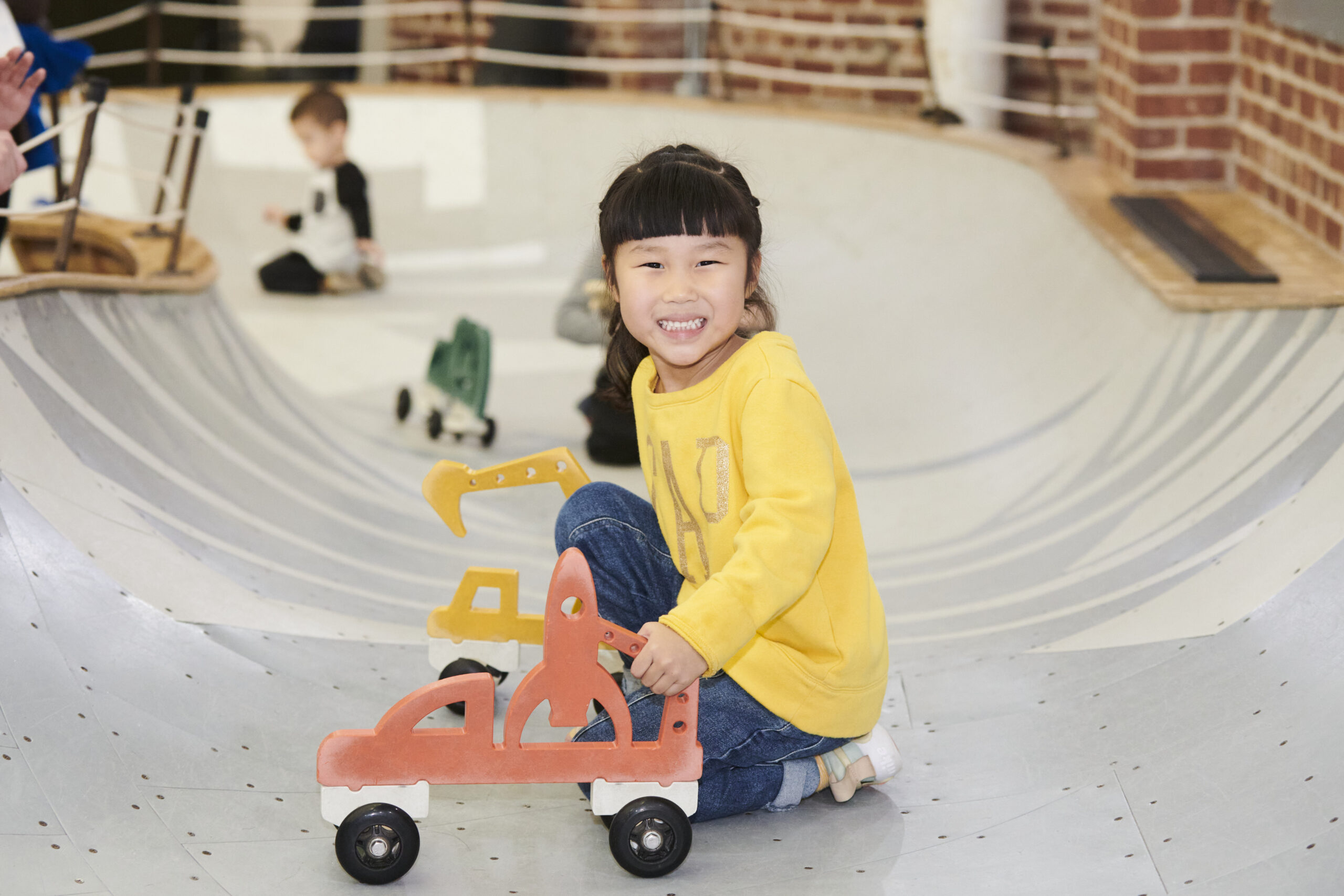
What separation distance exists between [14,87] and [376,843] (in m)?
1.30

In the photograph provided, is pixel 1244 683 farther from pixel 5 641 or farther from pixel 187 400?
pixel 187 400

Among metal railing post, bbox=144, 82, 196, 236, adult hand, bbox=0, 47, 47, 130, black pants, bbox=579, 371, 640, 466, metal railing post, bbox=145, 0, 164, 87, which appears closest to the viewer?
adult hand, bbox=0, 47, 47, 130

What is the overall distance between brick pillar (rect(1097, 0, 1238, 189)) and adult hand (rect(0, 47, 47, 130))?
10.3 feet

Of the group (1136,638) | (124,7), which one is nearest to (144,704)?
(1136,638)

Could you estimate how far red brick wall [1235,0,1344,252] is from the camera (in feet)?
10.6

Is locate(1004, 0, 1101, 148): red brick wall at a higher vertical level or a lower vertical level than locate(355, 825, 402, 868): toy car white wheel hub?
higher

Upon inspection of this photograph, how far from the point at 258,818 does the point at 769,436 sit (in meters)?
0.82

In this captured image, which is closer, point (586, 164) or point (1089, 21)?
point (1089, 21)

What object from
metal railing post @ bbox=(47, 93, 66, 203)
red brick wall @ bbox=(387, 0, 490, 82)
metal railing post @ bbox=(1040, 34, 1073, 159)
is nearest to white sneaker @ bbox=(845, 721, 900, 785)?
metal railing post @ bbox=(47, 93, 66, 203)

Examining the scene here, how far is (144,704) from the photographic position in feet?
6.20

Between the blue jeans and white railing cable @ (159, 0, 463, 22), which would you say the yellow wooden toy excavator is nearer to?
the blue jeans

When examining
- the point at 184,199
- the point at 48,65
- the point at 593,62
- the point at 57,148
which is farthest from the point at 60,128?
the point at 593,62

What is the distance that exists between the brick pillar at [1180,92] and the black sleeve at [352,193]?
284cm

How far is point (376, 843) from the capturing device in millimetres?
1597
